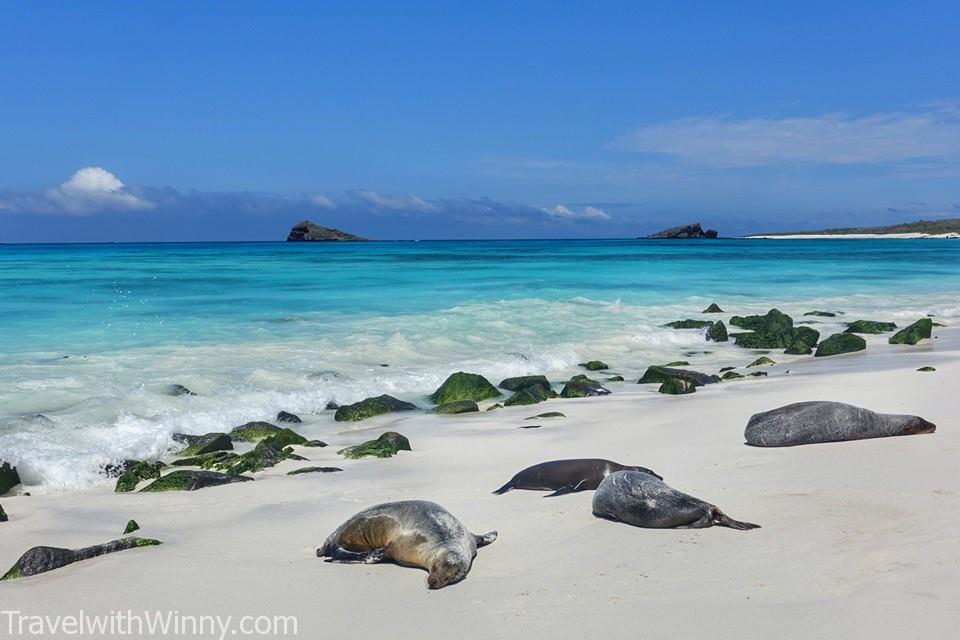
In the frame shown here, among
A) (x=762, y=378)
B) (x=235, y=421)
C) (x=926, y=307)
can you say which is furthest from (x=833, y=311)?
(x=235, y=421)

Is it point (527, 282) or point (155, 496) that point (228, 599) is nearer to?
point (155, 496)

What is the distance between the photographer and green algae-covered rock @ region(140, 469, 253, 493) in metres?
6.46

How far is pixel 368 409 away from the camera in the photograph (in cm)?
977

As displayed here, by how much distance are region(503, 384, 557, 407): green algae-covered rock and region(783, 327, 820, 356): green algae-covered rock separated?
18.5ft

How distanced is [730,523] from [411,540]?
5.76ft

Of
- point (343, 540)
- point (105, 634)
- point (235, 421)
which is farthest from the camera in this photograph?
point (235, 421)

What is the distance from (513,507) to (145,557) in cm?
222

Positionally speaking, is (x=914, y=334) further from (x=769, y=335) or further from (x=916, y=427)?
(x=916, y=427)

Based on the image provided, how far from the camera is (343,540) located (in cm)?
466

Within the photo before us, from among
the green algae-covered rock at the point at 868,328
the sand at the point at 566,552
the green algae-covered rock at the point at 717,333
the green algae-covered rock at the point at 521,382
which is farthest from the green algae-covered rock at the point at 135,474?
the green algae-covered rock at the point at 868,328

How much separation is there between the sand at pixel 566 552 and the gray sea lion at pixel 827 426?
175mm

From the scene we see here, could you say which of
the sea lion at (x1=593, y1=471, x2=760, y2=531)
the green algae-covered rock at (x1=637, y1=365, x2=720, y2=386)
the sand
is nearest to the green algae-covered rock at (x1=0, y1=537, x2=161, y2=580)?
the sand

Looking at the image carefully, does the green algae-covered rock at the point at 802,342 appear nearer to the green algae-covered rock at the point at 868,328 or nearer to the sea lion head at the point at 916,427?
the green algae-covered rock at the point at 868,328

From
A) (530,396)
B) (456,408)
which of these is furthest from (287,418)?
(530,396)
